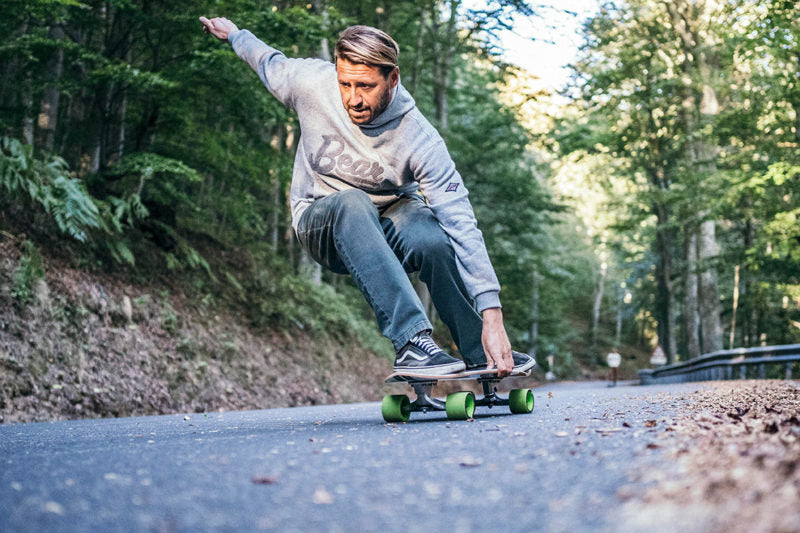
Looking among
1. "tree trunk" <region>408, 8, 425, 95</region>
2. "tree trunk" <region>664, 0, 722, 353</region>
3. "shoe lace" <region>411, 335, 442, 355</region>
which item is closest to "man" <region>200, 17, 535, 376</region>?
"shoe lace" <region>411, 335, 442, 355</region>

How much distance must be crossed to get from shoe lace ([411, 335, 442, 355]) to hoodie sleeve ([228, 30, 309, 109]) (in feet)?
5.20

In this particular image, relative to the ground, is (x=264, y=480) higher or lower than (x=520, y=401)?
higher

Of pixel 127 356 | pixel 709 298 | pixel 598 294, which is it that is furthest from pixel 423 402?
pixel 598 294

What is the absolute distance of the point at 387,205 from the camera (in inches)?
169

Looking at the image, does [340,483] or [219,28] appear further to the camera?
[219,28]

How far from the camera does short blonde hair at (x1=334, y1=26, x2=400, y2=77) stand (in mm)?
3795

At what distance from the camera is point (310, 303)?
15359 millimetres

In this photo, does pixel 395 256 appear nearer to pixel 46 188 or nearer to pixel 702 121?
pixel 46 188

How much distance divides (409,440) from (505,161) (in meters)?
23.3

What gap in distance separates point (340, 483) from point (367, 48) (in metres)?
2.59

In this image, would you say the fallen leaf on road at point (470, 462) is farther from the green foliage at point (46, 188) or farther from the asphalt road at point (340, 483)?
the green foliage at point (46, 188)

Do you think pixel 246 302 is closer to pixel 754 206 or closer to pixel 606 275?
pixel 754 206

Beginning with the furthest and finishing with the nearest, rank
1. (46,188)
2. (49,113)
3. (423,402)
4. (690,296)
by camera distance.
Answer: (690,296) < (49,113) < (46,188) < (423,402)

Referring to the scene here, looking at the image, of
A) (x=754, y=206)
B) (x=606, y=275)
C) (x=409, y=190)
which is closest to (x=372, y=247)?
(x=409, y=190)
